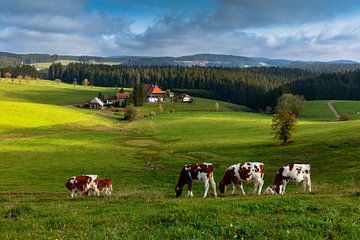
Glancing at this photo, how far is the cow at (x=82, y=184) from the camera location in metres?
31.2

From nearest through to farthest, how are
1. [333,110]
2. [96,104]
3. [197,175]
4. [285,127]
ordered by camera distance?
[197,175] < [285,127] < [333,110] < [96,104]

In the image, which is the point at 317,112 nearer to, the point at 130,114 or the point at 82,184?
the point at 130,114

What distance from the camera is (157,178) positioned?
4525 centimetres

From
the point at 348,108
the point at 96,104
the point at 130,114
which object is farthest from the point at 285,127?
the point at 96,104

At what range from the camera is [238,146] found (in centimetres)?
6838

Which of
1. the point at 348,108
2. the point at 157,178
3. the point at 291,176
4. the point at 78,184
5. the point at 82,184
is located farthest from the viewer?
the point at 348,108

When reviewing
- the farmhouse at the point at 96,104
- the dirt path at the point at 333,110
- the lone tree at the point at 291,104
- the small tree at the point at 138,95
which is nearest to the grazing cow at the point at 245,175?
the lone tree at the point at 291,104

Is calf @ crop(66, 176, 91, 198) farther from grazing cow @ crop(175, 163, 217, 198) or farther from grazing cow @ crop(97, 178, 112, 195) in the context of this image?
grazing cow @ crop(175, 163, 217, 198)

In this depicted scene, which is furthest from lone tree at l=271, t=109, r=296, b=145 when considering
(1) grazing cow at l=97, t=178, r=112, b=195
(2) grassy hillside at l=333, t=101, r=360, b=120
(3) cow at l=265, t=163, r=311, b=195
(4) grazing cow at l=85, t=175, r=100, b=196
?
(2) grassy hillside at l=333, t=101, r=360, b=120

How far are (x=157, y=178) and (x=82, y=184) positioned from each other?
14586 millimetres

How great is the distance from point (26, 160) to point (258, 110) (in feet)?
478

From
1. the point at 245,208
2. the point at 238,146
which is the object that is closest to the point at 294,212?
the point at 245,208

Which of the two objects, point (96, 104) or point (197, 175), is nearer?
point (197, 175)

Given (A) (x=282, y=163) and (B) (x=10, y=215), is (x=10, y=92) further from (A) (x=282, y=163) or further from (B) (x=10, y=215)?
(B) (x=10, y=215)
